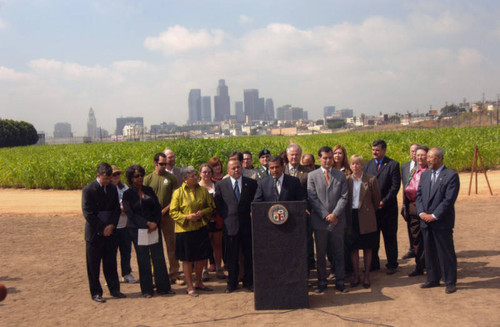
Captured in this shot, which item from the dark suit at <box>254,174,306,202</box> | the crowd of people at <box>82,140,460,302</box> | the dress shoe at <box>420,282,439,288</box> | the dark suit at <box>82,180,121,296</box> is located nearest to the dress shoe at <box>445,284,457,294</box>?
the crowd of people at <box>82,140,460,302</box>

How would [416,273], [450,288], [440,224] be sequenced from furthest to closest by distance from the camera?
[416,273]
[440,224]
[450,288]

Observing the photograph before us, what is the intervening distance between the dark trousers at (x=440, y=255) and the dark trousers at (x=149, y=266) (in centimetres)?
370

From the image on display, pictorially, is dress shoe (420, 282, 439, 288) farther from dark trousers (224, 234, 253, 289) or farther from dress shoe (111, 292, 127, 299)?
dress shoe (111, 292, 127, 299)

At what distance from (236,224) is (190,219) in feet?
2.16

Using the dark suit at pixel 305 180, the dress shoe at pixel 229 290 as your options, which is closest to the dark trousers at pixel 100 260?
the dress shoe at pixel 229 290

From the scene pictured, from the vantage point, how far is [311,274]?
827 cm

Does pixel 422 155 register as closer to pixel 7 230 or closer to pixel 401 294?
pixel 401 294

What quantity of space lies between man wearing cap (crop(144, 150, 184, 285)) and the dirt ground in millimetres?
395

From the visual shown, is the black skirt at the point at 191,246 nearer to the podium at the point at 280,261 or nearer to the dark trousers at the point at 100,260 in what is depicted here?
the dark trousers at the point at 100,260

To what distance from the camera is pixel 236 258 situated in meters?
7.31

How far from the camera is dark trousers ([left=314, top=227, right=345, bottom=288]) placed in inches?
280

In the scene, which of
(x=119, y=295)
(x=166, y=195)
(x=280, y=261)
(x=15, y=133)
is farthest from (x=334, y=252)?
(x=15, y=133)

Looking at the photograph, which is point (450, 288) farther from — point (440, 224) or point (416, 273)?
point (416, 273)

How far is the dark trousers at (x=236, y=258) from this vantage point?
24.0ft
